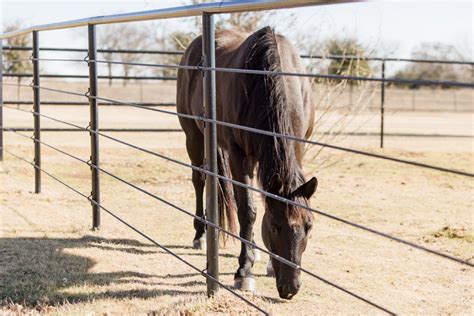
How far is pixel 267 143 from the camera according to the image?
4148 mm

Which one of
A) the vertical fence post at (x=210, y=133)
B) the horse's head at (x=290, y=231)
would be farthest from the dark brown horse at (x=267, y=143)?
the vertical fence post at (x=210, y=133)

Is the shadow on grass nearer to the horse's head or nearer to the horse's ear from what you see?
the horse's head

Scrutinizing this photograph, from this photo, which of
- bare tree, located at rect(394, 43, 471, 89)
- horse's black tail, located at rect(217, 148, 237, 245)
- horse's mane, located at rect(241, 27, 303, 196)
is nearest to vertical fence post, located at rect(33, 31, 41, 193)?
horse's black tail, located at rect(217, 148, 237, 245)

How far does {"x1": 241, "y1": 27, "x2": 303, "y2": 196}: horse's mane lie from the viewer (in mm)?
4027

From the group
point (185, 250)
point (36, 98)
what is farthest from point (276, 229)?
point (36, 98)

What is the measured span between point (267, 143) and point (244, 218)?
2.85 ft

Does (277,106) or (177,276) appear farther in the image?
(177,276)

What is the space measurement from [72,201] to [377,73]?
32.7ft

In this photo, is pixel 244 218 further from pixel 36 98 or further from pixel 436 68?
pixel 436 68

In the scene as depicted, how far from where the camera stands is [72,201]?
793 centimetres

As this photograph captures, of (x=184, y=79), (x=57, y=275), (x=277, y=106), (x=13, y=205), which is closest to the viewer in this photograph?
(x=277, y=106)

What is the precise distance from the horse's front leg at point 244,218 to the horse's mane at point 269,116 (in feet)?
1.39

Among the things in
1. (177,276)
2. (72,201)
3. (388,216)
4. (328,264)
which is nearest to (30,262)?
(177,276)

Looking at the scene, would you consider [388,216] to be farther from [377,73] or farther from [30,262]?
[377,73]
